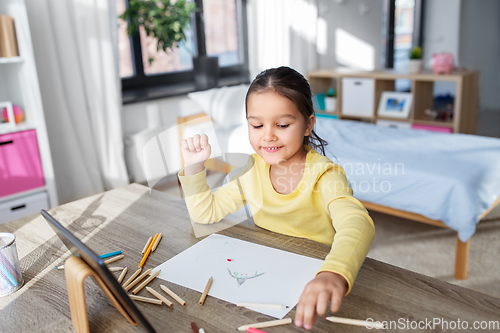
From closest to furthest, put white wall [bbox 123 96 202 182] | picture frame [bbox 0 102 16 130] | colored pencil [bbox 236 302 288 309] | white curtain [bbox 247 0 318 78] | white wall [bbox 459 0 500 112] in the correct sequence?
colored pencil [bbox 236 302 288 309], picture frame [bbox 0 102 16 130], white wall [bbox 123 96 202 182], white curtain [bbox 247 0 318 78], white wall [bbox 459 0 500 112]

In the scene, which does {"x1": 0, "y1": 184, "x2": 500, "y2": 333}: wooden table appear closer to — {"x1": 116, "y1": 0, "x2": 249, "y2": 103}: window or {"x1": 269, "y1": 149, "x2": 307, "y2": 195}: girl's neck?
{"x1": 269, "y1": 149, "x2": 307, "y2": 195}: girl's neck

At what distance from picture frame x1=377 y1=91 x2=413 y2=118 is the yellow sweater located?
9.19 ft

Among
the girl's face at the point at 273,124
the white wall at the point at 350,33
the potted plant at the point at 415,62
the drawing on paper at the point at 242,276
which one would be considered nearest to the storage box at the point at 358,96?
the potted plant at the point at 415,62

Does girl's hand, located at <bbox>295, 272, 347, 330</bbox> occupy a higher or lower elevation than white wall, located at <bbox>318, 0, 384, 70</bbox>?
lower

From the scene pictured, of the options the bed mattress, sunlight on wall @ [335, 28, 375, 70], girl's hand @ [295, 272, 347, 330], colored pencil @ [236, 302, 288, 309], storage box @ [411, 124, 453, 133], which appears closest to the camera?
girl's hand @ [295, 272, 347, 330]

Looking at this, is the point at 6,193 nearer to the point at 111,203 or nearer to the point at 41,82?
the point at 41,82

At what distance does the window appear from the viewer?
337 centimetres

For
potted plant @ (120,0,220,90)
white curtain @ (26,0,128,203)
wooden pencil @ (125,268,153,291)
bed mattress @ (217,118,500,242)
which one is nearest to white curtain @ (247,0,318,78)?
potted plant @ (120,0,220,90)

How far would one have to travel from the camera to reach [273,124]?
0.93m

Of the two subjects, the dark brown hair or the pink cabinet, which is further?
the pink cabinet

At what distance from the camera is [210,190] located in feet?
3.46

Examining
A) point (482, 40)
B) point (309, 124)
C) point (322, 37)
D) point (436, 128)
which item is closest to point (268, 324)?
point (309, 124)

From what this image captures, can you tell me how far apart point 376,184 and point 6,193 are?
190cm

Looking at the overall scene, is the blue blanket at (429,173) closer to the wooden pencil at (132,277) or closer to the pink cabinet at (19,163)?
the wooden pencil at (132,277)
